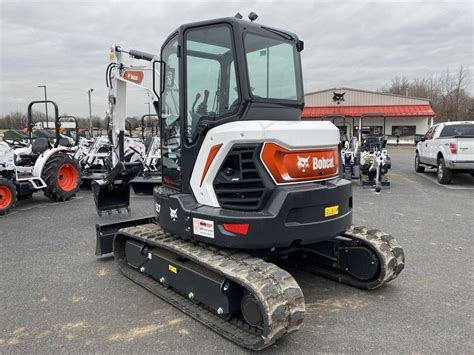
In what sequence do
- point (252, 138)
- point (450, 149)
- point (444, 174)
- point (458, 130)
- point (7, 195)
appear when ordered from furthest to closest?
point (458, 130)
point (444, 174)
point (450, 149)
point (7, 195)
point (252, 138)

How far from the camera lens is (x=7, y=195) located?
27.3 ft

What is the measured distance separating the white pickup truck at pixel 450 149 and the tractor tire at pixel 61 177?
34.6 feet

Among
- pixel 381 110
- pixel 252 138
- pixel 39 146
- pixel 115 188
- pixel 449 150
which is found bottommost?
pixel 115 188

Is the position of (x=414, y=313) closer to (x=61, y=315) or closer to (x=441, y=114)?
(x=61, y=315)

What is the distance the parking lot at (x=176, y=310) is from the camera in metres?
3.31

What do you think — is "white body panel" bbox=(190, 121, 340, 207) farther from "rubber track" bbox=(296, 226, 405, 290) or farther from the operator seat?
the operator seat

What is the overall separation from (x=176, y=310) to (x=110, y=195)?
4521 millimetres

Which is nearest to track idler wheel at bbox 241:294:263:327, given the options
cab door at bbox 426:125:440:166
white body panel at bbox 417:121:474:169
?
white body panel at bbox 417:121:474:169

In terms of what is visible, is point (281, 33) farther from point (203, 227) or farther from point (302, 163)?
point (203, 227)

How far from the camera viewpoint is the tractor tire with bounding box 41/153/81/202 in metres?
9.38

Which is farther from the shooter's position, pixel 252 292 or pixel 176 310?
pixel 176 310

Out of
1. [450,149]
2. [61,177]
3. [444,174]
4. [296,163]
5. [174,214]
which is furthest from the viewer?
[444,174]

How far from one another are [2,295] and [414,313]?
429cm

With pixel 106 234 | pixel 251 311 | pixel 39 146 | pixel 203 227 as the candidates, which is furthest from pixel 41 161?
pixel 251 311
